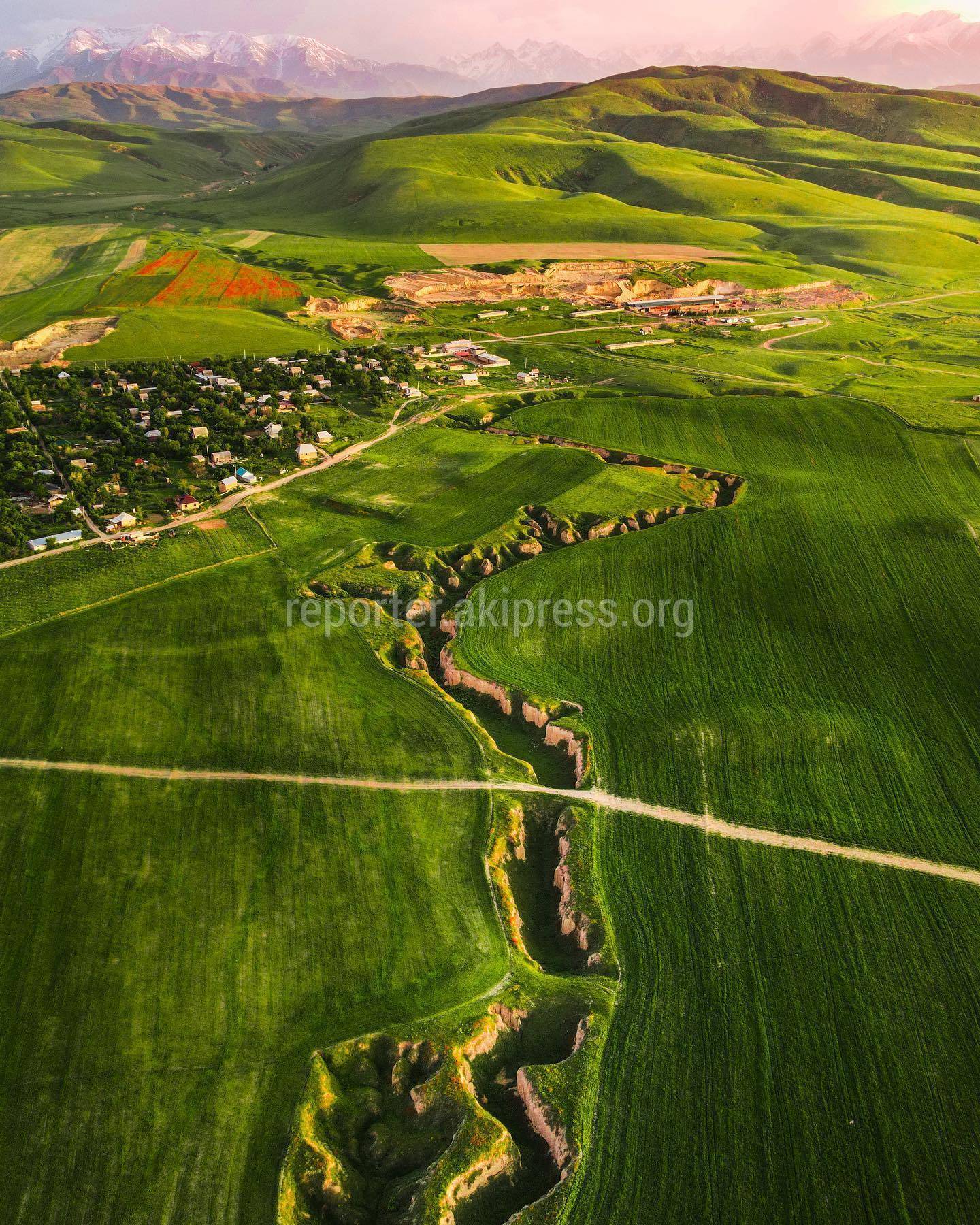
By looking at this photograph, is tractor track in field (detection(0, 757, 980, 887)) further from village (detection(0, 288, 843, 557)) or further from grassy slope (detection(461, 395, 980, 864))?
village (detection(0, 288, 843, 557))

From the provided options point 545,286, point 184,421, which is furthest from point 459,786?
point 545,286

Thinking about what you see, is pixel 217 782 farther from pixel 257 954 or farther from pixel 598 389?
pixel 598 389

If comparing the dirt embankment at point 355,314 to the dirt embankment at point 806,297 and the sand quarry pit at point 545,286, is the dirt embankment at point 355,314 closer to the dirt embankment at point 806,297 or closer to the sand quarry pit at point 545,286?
the sand quarry pit at point 545,286

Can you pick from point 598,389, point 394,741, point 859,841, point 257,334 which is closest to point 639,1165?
point 859,841

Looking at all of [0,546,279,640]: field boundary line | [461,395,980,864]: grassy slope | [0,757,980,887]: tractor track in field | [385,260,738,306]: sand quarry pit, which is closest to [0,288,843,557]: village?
[0,546,279,640]: field boundary line

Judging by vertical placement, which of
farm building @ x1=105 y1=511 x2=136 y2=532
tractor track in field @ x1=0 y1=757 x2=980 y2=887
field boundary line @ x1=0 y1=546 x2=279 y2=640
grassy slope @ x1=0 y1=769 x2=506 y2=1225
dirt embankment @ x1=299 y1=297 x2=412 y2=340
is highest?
dirt embankment @ x1=299 y1=297 x2=412 y2=340
